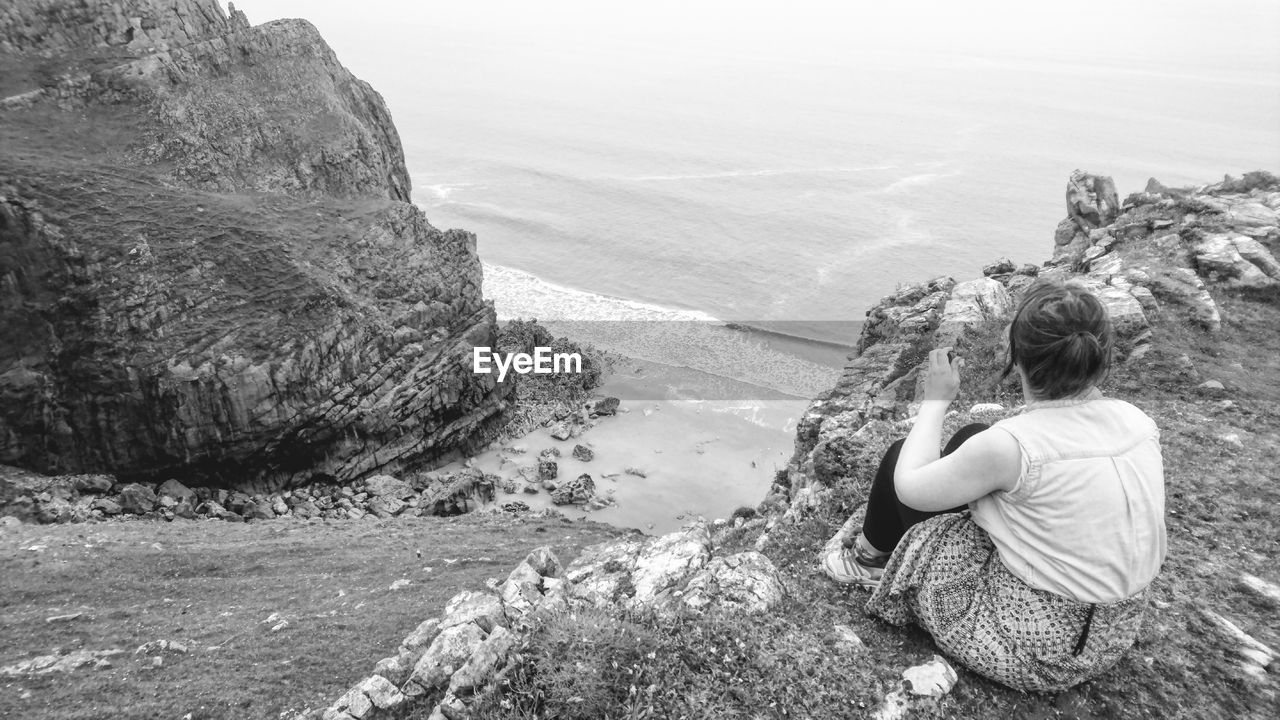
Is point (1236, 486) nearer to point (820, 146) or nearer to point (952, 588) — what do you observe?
point (952, 588)

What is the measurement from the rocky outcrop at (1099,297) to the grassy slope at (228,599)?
6.22 meters

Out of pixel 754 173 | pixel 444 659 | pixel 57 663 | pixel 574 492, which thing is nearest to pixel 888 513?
pixel 444 659

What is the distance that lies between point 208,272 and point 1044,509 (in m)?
25.7

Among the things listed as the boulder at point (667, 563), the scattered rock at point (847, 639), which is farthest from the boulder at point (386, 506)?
the scattered rock at point (847, 639)

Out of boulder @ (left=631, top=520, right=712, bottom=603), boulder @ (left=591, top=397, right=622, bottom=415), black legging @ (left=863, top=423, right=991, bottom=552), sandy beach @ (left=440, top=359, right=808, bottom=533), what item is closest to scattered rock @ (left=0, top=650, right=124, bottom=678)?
boulder @ (left=631, top=520, right=712, bottom=603)

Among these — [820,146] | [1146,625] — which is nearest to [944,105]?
[820,146]

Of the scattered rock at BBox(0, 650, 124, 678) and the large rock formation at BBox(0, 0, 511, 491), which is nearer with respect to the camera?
the scattered rock at BBox(0, 650, 124, 678)

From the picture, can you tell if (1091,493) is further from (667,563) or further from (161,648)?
(161,648)

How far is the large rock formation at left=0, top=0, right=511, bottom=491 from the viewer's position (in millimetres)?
21094

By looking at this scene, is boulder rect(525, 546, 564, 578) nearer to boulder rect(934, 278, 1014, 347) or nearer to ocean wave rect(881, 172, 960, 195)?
boulder rect(934, 278, 1014, 347)

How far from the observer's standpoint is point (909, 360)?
14742mm

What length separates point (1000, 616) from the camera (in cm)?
452

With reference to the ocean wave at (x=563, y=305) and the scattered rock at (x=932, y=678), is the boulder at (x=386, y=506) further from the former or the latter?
the ocean wave at (x=563, y=305)

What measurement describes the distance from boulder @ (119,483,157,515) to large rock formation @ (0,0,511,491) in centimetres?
117
